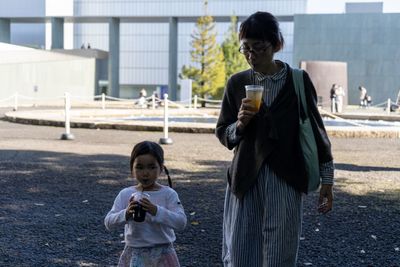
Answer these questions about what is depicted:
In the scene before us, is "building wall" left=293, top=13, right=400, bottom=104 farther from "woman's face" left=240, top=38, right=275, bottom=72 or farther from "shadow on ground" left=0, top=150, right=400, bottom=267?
"woman's face" left=240, top=38, right=275, bottom=72

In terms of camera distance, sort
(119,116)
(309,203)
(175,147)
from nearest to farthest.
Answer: (309,203) < (175,147) < (119,116)

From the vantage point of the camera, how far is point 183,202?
649 cm

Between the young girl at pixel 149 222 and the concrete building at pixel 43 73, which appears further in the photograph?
the concrete building at pixel 43 73

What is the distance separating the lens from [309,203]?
6.54 metres

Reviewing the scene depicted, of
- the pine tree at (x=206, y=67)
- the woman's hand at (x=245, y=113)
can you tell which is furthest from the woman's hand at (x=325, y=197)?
the pine tree at (x=206, y=67)

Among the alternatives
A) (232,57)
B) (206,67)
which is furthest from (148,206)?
(232,57)

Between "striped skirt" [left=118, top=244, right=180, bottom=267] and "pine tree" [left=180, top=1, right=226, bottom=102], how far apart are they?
133ft

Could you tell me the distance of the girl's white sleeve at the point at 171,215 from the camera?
2.88 metres

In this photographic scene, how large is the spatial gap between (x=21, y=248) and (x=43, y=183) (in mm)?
3196

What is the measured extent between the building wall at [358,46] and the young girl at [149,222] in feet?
171

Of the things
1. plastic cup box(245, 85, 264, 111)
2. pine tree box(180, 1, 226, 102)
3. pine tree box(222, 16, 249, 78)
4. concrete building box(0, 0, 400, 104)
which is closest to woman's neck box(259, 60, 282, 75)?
plastic cup box(245, 85, 264, 111)

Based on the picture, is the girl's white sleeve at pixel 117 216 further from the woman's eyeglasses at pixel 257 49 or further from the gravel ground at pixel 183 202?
the gravel ground at pixel 183 202

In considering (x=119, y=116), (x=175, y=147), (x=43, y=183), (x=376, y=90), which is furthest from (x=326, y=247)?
(x=376, y=90)

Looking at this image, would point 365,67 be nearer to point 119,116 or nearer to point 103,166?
point 119,116
